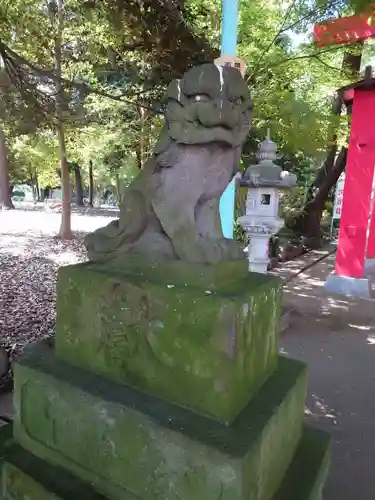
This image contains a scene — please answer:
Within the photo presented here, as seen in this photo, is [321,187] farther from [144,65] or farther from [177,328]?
[177,328]

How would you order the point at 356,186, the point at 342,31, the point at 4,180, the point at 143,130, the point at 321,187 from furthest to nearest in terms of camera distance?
the point at 4,180, the point at 321,187, the point at 143,130, the point at 356,186, the point at 342,31

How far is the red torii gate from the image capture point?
611 centimetres

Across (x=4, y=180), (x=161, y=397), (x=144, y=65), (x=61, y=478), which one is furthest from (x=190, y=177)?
(x=4, y=180)

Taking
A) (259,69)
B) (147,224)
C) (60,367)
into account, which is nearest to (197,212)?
(147,224)

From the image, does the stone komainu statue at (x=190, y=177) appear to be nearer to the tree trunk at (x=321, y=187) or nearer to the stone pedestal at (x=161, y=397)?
the stone pedestal at (x=161, y=397)

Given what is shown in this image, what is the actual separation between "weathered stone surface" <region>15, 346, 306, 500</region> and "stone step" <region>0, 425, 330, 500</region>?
0.03 m

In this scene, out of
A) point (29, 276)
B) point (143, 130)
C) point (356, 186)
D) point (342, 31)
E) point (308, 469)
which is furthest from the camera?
point (143, 130)

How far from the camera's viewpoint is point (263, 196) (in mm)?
5090

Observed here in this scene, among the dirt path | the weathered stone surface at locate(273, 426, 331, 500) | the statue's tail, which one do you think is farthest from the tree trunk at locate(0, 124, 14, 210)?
the weathered stone surface at locate(273, 426, 331, 500)

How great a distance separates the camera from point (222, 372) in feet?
4.13

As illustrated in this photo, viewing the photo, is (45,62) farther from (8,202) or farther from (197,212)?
(8,202)

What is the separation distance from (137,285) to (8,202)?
15.7m

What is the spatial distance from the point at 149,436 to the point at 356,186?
6244 mm

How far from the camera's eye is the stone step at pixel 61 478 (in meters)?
1.39
